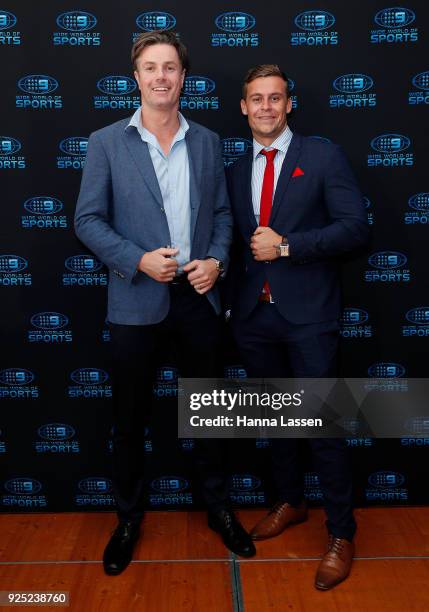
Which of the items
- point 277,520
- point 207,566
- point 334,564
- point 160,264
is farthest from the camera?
point 277,520

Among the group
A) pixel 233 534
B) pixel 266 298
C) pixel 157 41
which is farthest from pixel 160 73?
pixel 233 534

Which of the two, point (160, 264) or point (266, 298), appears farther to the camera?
point (266, 298)

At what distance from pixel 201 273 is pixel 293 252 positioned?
368 mm

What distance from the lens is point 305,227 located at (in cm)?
261

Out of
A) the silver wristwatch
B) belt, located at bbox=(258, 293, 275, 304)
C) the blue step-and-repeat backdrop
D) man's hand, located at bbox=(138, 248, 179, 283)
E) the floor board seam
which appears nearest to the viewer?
man's hand, located at bbox=(138, 248, 179, 283)

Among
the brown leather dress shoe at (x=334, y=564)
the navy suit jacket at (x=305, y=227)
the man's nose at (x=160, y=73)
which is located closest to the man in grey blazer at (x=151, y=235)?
the man's nose at (x=160, y=73)

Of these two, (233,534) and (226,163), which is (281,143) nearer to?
(226,163)

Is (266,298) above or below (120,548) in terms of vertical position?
above

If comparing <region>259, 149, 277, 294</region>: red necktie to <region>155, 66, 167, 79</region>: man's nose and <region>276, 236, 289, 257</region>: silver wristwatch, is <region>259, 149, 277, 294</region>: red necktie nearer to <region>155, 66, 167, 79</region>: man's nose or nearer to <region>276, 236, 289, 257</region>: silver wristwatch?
<region>276, 236, 289, 257</region>: silver wristwatch

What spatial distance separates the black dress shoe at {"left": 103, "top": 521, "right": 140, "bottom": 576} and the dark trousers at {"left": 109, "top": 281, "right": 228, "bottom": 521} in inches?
1.8

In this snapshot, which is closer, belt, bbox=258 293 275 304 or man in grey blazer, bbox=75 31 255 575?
man in grey blazer, bbox=75 31 255 575

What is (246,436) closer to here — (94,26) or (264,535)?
(264,535)

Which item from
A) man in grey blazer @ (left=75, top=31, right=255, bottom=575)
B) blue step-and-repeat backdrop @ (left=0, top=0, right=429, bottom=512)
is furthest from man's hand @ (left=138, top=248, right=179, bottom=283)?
blue step-and-repeat backdrop @ (left=0, top=0, right=429, bottom=512)

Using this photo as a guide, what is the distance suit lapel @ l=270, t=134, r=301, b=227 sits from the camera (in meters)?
2.56
